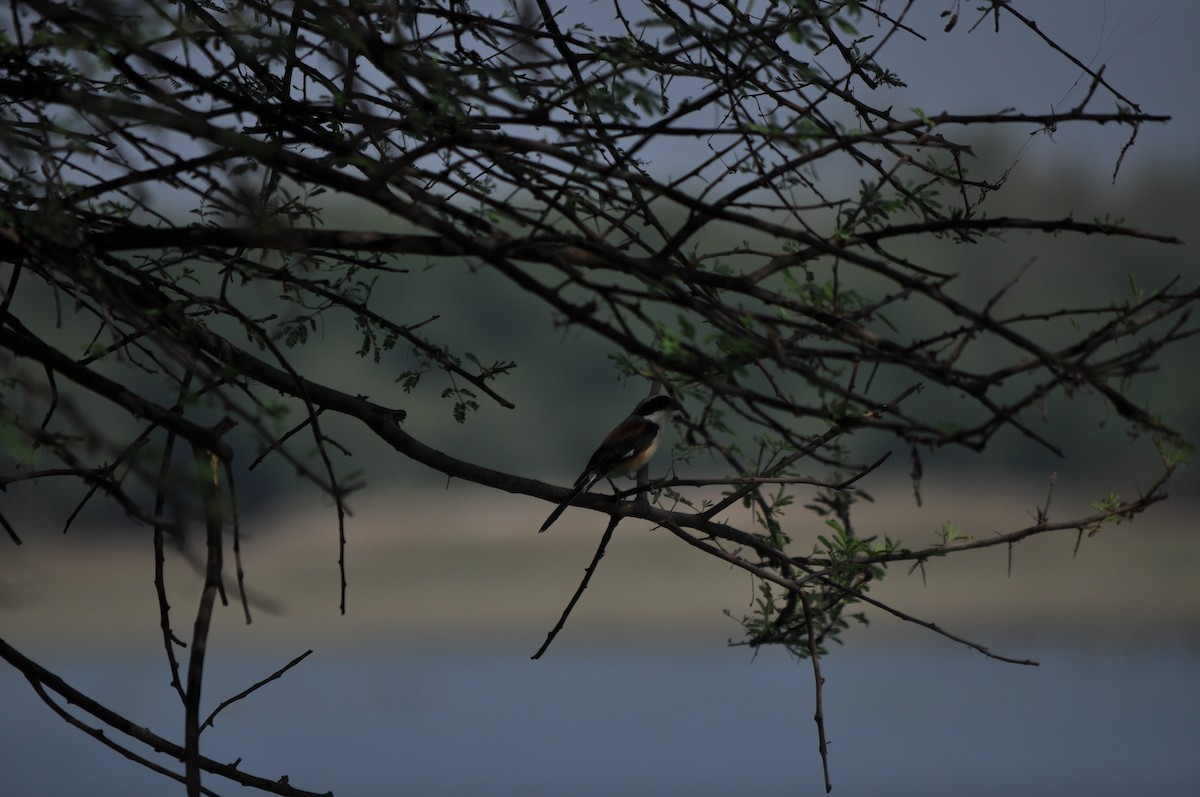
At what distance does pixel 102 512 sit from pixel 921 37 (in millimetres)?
37939

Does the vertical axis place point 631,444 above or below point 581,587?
above

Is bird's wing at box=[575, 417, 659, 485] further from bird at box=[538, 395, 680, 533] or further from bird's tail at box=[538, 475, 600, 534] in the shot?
bird's tail at box=[538, 475, 600, 534]

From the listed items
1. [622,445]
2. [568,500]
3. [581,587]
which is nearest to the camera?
[581,587]

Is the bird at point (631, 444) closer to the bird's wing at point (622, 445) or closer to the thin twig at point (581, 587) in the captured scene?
the bird's wing at point (622, 445)

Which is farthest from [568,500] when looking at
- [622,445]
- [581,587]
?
[622,445]

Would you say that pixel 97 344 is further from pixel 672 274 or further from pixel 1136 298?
pixel 1136 298

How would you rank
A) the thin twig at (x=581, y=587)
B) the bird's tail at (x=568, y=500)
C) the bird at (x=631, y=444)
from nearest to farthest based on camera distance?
the thin twig at (x=581, y=587), the bird's tail at (x=568, y=500), the bird at (x=631, y=444)

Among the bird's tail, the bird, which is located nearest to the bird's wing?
the bird

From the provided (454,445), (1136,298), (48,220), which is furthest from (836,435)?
(454,445)

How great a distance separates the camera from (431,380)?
33.0 metres

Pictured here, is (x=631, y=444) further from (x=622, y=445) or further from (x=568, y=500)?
(x=568, y=500)

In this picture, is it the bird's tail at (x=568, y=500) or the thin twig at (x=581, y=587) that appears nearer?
the thin twig at (x=581, y=587)

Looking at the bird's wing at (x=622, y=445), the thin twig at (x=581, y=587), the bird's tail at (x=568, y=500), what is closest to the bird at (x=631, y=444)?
the bird's wing at (x=622, y=445)

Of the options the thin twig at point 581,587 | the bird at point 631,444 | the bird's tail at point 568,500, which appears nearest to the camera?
the thin twig at point 581,587
